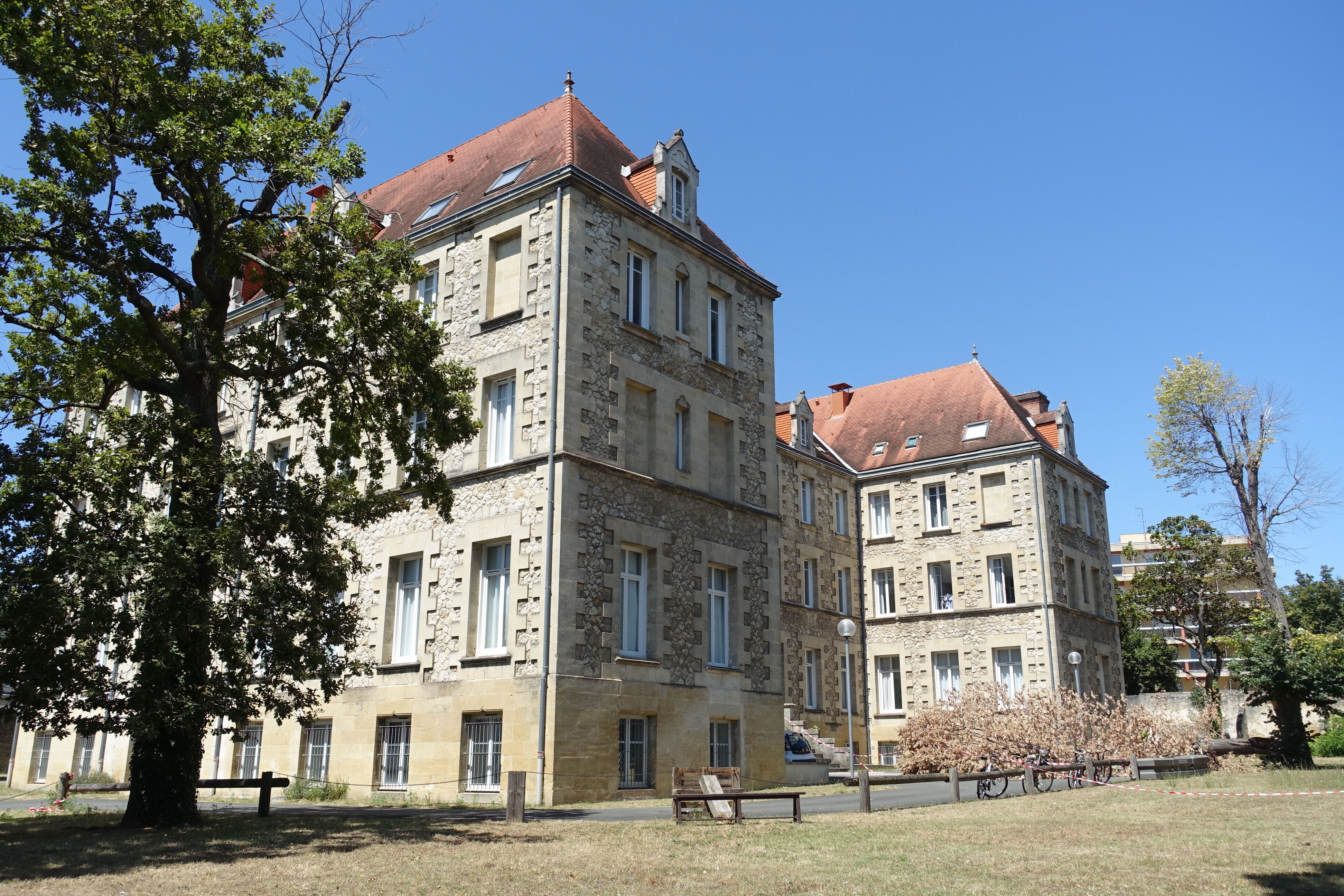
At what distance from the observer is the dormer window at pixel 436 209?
24.8m

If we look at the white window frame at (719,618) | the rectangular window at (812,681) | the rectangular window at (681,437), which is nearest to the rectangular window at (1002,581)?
the rectangular window at (812,681)

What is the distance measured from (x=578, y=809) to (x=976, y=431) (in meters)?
25.4

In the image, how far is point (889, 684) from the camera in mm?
37938

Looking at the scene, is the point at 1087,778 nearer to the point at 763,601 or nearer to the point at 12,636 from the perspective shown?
the point at 763,601

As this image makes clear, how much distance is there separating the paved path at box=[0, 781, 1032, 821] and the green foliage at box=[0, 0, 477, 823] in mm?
2902

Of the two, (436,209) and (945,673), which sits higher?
(436,209)

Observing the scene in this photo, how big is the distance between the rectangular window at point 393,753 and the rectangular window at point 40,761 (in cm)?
1461

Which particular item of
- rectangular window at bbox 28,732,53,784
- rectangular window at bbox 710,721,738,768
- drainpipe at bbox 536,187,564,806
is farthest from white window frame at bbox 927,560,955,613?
rectangular window at bbox 28,732,53,784

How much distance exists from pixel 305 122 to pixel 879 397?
31828mm

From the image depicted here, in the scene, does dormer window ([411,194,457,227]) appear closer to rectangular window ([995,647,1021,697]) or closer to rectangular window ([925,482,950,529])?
rectangular window ([925,482,950,529])

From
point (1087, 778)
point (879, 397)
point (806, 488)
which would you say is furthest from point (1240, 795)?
point (879, 397)

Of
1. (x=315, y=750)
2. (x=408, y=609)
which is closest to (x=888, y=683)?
(x=408, y=609)

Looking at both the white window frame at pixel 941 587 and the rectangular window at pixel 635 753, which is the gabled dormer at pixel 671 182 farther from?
the white window frame at pixel 941 587

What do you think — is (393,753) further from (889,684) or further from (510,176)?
(889,684)
